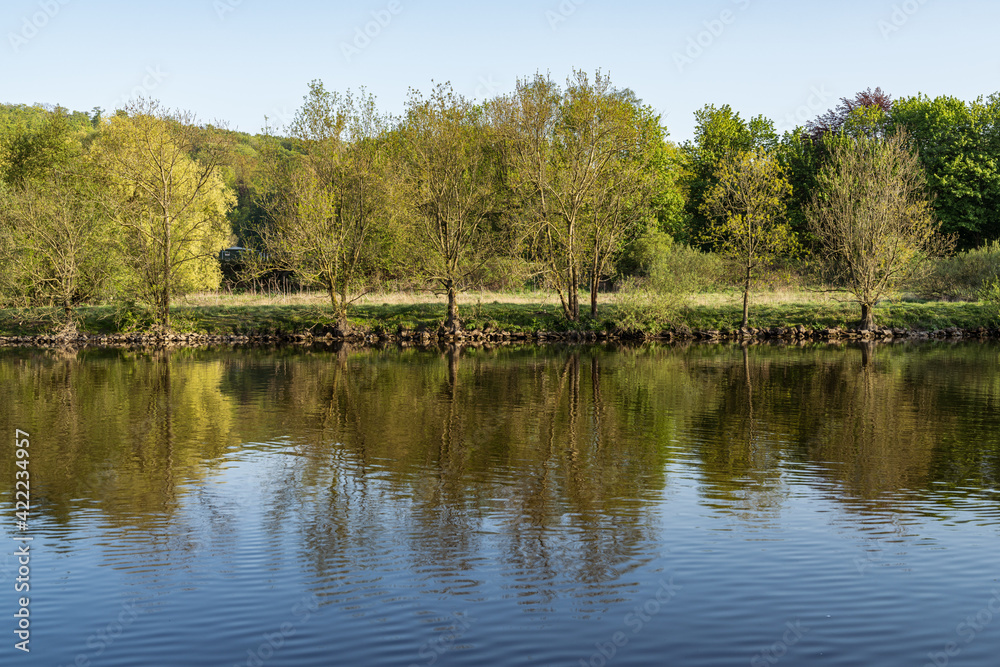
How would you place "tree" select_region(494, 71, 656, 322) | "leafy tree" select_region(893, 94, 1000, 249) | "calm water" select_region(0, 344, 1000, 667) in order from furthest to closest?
"leafy tree" select_region(893, 94, 1000, 249) → "tree" select_region(494, 71, 656, 322) → "calm water" select_region(0, 344, 1000, 667)

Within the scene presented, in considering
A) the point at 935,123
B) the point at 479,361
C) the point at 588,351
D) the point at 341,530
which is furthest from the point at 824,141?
the point at 341,530

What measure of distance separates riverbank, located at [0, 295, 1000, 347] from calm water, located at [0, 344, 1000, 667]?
22.7 meters

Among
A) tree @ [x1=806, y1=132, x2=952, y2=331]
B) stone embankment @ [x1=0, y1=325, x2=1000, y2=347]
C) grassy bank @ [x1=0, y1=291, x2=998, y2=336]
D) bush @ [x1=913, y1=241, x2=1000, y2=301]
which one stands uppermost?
tree @ [x1=806, y1=132, x2=952, y2=331]

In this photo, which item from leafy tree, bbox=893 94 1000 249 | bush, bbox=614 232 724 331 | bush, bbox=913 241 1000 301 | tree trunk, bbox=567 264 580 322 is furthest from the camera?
leafy tree, bbox=893 94 1000 249

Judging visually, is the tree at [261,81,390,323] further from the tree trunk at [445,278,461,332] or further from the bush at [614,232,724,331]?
the bush at [614,232,724,331]

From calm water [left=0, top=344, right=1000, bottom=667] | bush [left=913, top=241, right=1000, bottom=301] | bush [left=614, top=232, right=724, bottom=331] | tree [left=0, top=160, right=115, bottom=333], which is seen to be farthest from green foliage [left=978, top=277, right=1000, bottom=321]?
tree [left=0, top=160, right=115, bottom=333]

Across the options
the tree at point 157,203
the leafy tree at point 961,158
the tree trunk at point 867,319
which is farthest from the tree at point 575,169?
the leafy tree at point 961,158

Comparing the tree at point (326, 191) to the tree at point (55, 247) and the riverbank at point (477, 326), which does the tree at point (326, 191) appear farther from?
the tree at point (55, 247)

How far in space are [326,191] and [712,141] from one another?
157 feet

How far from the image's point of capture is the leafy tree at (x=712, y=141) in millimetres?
80312

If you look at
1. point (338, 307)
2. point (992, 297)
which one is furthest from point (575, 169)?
point (992, 297)

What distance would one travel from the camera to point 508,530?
1284 cm

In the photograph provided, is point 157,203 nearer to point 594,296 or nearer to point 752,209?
point 594,296

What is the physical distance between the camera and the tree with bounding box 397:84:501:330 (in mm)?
47375
